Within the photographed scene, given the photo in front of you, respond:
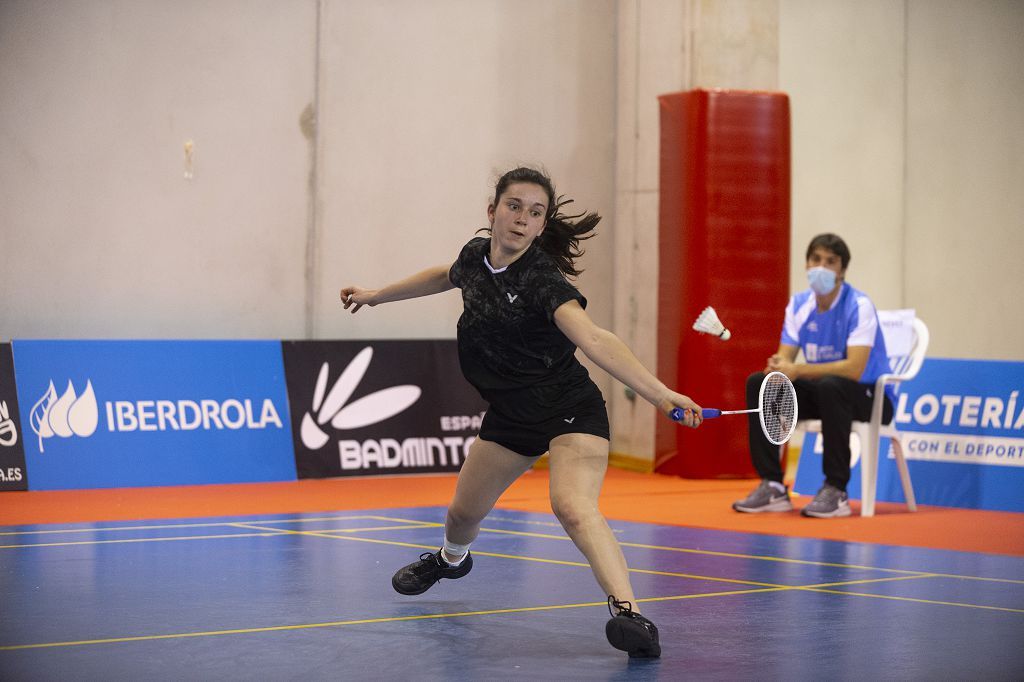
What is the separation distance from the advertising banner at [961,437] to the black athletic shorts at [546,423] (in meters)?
5.60

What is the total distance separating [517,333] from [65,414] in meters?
6.32

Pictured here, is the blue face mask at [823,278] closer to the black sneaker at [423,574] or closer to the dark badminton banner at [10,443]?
the black sneaker at [423,574]

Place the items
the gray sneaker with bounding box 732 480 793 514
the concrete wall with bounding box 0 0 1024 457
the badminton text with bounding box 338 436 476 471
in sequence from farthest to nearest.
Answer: the badminton text with bounding box 338 436 476 471, the concrete wall with bounding box 0 0 1024 457, the gray sneaker with bounding box 732 480 793 514

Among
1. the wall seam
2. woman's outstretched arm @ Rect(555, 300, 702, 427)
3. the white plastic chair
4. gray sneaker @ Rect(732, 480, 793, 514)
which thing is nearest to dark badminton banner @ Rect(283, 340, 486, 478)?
the wall seam

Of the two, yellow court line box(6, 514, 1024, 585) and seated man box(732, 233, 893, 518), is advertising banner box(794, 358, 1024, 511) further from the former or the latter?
yellow court line box(6, 514, 1024, 585)

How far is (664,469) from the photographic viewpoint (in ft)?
42.3

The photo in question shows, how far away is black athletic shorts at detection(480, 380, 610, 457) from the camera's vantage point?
5.37 meters

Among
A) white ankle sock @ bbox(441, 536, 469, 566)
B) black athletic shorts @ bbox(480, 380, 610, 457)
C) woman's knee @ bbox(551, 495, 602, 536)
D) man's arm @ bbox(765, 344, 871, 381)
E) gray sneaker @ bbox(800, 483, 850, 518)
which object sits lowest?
gray sneaker @ bbox(800, 483, 850, 518)

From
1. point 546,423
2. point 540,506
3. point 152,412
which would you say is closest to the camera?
point 546,423

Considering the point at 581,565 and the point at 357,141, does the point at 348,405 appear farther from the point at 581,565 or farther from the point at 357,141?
the point at 581,565

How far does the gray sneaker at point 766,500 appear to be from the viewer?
31.7 ft

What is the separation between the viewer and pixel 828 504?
9367 mm

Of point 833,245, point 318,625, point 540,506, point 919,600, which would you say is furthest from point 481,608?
point 833,245

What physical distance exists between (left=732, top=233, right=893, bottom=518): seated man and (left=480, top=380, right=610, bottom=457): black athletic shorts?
4011 mm
